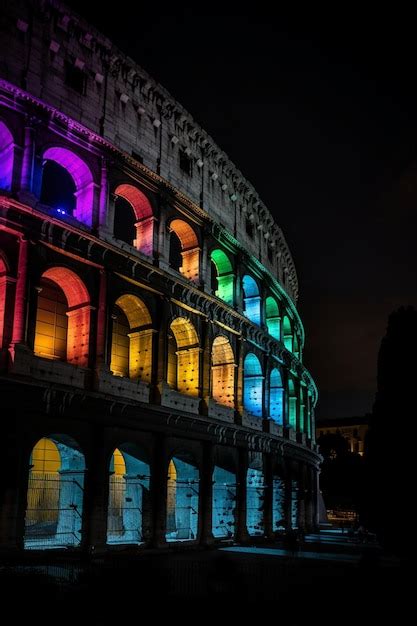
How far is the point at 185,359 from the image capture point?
2473cm

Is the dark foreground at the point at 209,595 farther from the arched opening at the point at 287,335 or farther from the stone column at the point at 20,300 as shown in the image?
the arched opening at the point at 287,335

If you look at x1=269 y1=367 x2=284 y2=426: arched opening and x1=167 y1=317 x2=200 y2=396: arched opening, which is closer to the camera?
x1=167 y1=317 x2=200 y2=396: arched opening

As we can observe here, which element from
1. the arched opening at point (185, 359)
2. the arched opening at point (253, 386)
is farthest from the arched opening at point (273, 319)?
the arched opening at point (185, 359)

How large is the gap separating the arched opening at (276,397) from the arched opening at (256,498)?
4.29 m

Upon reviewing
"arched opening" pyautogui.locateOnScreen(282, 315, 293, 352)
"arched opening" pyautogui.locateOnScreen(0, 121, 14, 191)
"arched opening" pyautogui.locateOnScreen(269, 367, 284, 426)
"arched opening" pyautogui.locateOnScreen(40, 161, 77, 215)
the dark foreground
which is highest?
"arched opening" pyautogui.locateOnScreen(40, 161, 77, 215)

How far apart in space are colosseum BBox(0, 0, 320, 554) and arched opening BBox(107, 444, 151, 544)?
0.19ft

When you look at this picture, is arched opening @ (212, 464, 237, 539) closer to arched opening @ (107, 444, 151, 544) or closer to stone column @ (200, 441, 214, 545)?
stone column @ (200, 441, 214, 545)

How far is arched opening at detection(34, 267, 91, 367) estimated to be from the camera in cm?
1955

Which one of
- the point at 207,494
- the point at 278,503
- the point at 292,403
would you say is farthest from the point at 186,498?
the point at 292,403

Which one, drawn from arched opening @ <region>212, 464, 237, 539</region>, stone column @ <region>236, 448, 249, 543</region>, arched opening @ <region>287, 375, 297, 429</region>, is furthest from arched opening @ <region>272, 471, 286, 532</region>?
arched opening @ <region>287, 375, 297, 429</region>

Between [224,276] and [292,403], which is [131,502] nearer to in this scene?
[224,276]

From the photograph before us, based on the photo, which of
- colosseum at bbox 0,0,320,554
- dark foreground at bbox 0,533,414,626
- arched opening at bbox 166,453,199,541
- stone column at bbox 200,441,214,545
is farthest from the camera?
arched opening at bbox 166,453,199,541

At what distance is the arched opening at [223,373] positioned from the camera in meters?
26.7

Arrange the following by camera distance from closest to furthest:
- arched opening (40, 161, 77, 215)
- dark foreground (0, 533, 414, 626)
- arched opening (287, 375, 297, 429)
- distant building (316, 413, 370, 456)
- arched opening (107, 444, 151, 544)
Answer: dark foreground (0, 533, 414, 626), arched opening (107, 444, 151, 544), arched opening (40, 161, 77, 215), arched opening (287, 375, 297, 429), distant building (316, 413, 370, 456)
